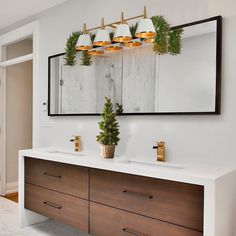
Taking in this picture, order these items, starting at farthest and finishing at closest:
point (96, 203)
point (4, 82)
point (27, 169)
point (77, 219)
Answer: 1. point (4, 82)
2. point (27, 169)
3. point (77, 219)
4. point (96, 203)

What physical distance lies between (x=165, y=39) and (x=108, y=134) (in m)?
0.89

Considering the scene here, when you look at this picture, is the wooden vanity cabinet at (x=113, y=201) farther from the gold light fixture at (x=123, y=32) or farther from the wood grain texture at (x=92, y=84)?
the gold light fixture at (x=123, y=32)

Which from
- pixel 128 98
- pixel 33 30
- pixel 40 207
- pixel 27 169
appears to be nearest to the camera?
pixel 128 98

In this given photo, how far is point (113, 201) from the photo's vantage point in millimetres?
2086

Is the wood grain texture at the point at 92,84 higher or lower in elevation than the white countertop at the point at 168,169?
higher

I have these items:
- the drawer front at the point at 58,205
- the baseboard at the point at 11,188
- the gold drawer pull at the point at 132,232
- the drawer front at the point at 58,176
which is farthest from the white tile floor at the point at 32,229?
the baseboard at the point at 11,188

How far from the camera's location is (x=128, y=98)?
2.54 meters

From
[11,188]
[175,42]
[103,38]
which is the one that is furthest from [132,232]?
[11,188]

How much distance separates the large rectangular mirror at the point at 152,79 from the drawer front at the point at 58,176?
616 mm

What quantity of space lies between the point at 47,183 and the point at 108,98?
0.98m

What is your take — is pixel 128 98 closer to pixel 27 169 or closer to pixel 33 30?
pixel 27 169

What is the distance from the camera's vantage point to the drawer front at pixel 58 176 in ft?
7.68

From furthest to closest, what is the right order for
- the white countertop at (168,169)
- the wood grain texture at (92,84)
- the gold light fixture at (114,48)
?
1. the wood grain texture at (92,84)
2. the gold light fixture at (114,48)
3. the white countertop at (168,169)

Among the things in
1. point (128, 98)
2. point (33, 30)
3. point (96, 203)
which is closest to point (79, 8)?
point (33, 30)
